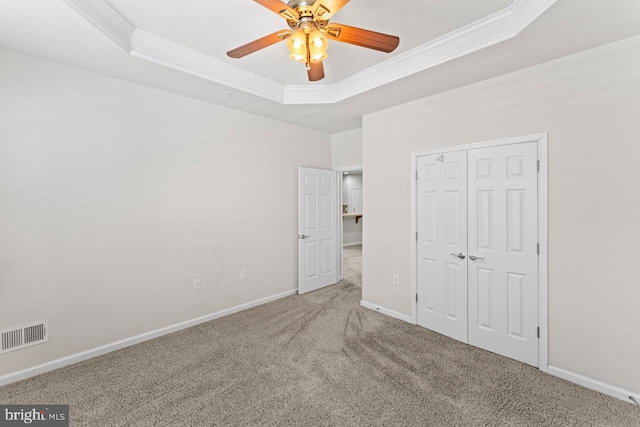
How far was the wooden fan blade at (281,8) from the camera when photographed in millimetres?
1496

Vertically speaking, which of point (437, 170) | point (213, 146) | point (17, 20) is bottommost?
point (437, 170)

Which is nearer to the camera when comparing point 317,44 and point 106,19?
point 317,44

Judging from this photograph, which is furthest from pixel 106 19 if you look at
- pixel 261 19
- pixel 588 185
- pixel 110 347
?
pixel 588 185

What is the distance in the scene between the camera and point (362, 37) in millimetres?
1732

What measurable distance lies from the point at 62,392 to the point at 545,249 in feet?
13.3

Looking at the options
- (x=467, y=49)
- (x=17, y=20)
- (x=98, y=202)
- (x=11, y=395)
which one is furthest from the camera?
(x=98, y=202)

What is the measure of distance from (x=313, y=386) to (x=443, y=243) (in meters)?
1.95

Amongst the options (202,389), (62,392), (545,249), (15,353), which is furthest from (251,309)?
(545,249)

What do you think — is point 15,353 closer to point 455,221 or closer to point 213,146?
point 213,146

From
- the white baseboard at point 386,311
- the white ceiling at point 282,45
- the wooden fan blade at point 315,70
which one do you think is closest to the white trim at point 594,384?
the white baseboard at point 386,311

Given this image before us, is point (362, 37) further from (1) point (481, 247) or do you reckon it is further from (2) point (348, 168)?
(2) point (348, 168)

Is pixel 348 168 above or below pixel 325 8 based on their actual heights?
below

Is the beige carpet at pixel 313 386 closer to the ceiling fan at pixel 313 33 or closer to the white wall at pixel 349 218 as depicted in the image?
the ceiling fan at pixel 313 33

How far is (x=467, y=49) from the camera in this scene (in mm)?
2223
